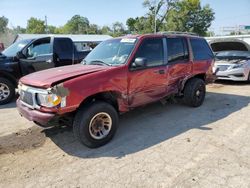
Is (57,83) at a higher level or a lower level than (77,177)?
higher

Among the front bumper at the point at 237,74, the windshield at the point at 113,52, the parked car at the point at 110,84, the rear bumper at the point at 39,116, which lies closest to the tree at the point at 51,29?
the front bumper at the point at 237,74

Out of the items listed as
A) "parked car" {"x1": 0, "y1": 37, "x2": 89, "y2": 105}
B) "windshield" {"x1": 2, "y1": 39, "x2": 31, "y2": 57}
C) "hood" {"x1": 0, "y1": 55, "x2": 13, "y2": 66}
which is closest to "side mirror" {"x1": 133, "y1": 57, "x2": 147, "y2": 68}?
"parked car" {"x1": 0, "y1": 37, "x2": 89, "y2": 105}

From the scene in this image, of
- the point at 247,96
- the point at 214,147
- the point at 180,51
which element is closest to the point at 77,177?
the point at 214,147

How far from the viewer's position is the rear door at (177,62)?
17.6 feet

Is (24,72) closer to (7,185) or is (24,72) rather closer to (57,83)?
(57,83)

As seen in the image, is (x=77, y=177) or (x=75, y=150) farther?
(x=75, y=150)

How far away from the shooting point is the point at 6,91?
723 cm

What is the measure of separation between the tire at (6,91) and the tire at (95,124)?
4.30 meters

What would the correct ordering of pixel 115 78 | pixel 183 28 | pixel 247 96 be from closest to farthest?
pixel 115 78, pixel 247 96, pixel 183 28

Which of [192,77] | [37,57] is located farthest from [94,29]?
[192,77]

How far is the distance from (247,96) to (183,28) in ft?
159

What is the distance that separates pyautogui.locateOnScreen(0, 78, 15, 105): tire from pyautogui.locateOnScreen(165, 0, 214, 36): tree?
46180 mm

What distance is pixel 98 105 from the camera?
13.1 ft

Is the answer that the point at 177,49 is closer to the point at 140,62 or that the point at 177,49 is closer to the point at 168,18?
the point at 140,62
